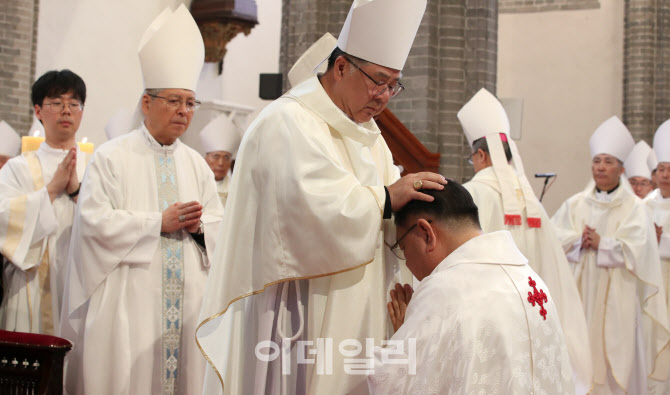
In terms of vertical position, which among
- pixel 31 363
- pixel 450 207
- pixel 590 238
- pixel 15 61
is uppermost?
pixel 15 61

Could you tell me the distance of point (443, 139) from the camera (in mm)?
7664

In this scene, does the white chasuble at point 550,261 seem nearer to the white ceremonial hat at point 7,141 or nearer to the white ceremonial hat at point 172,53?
the white ceremonial hat at point 172,53

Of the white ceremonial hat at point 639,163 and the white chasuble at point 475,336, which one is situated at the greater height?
the white ceremonial hat at point 639,163

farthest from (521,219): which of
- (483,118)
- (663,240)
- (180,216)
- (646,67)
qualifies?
(646,67)

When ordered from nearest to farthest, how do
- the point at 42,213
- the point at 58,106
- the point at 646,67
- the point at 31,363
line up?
the point at 31,363, the point at 42,213, the point at 58,106, the point at 646,67

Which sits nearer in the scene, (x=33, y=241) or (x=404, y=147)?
(x=33, y=241)

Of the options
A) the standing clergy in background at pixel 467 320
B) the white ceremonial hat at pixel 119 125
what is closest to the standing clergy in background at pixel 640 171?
the white ceremonial hat at pixel 119 125

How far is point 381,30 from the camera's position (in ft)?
10.2

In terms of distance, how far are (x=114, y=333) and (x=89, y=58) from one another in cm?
754

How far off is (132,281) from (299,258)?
1.73m

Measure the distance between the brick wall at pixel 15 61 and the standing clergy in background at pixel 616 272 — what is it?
20.3 ft

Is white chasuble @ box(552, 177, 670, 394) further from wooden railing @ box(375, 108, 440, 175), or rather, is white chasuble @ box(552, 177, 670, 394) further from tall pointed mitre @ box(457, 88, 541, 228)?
tall pointed mitre @ box(457, 88, 541, 228)

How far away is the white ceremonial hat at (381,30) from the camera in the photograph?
10.1 ft

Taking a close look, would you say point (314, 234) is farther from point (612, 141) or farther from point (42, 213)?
point (612, 141)
